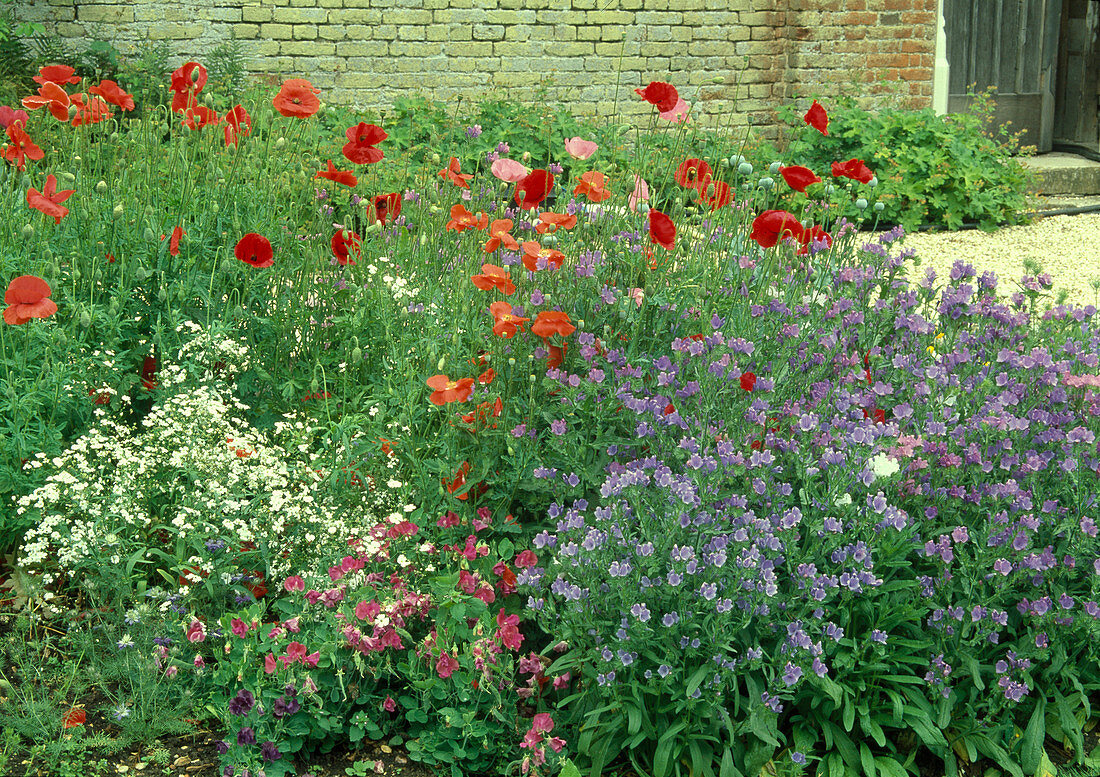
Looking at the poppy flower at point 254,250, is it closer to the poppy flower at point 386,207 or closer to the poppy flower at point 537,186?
the poppy flower at point 386,207

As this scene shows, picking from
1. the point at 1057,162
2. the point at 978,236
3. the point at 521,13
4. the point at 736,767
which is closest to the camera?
the point at 736,767

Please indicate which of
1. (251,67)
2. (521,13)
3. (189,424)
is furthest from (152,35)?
(189,424)

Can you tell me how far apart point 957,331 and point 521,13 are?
6345mm

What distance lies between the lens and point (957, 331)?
2609mm

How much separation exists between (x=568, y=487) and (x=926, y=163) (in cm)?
590

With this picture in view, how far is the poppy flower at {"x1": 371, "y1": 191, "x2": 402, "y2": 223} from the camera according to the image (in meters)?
3.07

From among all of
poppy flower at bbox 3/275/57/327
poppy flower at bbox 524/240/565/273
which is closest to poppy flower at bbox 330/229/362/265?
poppy flower at bbox 524/240/565/273

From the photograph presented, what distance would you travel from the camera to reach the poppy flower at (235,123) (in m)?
3.17

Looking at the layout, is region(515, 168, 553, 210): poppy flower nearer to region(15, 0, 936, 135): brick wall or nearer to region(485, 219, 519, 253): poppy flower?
region(485, 219, 519, 253): poppy flower

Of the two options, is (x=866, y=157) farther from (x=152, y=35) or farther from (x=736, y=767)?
(x=736, y=767)

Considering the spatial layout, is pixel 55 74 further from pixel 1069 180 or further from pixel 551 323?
pixel 1069 180

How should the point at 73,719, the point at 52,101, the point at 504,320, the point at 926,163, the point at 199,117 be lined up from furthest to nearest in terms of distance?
the point at 926,163
the point at 199,117
the point at 52,101
the point at 504,320
the point at 73,719

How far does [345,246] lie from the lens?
2949mm

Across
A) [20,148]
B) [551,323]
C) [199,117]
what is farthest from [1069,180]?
[20,148]
